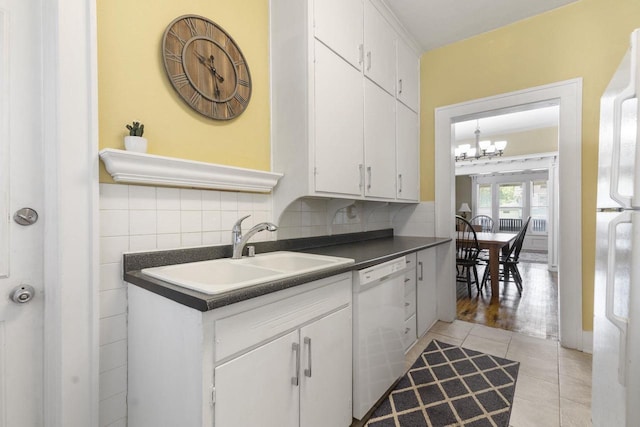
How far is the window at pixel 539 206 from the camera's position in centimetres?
761

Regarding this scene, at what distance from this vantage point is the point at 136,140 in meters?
1.13

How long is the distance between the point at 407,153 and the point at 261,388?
92.2 inches

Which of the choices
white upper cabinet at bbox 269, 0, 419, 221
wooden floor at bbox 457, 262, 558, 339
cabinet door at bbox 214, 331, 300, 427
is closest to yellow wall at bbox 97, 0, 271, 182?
white upper cabinet at bbox 269, 0, 419, 221

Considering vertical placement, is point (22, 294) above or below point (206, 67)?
below

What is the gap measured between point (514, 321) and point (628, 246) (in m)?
2.34

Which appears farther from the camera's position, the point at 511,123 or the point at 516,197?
the point at 516,197

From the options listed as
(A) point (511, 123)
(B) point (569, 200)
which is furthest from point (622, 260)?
(A) point (511, 123)

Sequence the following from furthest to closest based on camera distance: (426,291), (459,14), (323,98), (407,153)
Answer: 1. (407,153)
2. (426,291)
3. (459,14)
4. (323,98)

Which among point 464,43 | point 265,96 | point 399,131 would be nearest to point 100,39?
point 265,96

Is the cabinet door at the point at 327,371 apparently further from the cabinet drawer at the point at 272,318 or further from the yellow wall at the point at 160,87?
the yellow wall at the point at 160,87

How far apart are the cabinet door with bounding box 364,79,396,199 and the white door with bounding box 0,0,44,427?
5.66ft

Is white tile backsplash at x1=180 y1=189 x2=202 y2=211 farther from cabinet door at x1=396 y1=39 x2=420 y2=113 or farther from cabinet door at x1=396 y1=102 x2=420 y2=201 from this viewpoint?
cabinet door at x1=396 y1=39 x2=420 y2=113

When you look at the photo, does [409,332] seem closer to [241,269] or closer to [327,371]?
[327,371]

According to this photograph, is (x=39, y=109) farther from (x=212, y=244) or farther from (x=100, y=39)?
(x=212, y=244)
